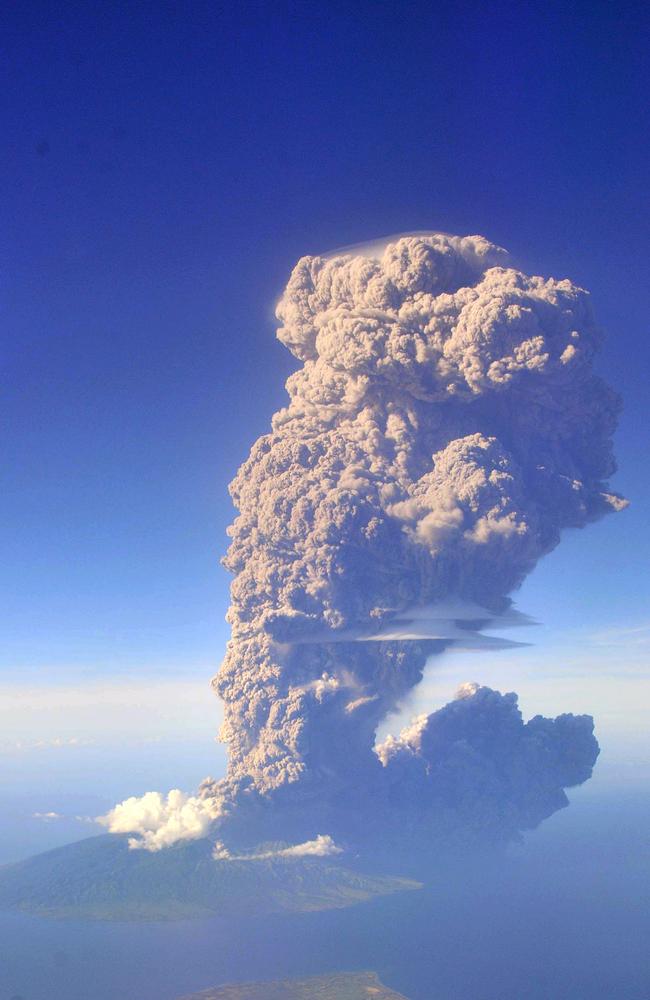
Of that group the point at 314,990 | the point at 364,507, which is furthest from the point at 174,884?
the point at 364,507

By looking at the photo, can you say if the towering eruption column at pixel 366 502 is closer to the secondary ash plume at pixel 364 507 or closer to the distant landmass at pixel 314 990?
the secondary ash plume at pixel 364 507

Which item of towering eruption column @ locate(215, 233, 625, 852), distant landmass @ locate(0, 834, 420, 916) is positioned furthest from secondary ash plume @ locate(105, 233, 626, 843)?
distant landmass @ locate(0, 834, 420, 916)

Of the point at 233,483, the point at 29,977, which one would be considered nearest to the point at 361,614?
the point at 233,483

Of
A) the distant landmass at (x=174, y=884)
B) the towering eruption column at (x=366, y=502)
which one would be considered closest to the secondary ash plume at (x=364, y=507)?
the towering eruption column at (x=366, y=502)

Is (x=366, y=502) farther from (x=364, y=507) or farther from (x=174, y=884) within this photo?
(x=174, y=884)

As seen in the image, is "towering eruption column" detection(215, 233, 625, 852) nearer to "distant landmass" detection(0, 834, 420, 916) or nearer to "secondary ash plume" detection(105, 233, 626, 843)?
"secondary ash plume" detection(105, 233, 626, 843)

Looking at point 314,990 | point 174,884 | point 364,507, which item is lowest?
point 314,990
